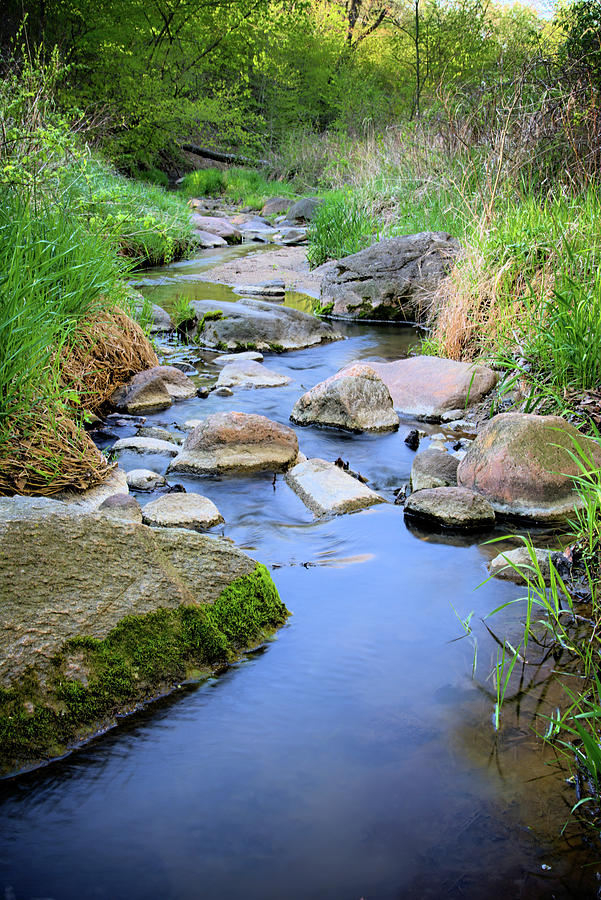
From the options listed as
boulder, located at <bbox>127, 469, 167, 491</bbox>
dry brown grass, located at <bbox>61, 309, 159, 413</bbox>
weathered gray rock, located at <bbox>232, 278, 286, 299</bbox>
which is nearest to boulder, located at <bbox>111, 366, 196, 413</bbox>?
dry brown grass, located at <bbox>61, 309, 159, 413</bbox>

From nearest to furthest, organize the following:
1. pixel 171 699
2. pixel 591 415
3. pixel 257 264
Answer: pixel 171 699 < pixel 591 415 < pixel 257 264

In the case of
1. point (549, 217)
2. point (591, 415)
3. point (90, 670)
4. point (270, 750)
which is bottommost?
point (270, 750)

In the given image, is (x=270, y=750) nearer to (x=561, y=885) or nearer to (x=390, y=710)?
(x=390, y=710)

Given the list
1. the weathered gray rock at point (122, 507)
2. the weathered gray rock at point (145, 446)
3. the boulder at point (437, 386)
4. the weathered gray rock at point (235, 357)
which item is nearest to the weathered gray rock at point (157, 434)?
the weathered gray rock at point (145, 446)

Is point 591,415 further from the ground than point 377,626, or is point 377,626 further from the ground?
point 591,415

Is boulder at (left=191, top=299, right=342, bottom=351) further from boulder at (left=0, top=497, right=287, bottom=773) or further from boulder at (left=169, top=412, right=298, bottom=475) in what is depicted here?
boulder at (left=0, top=497, right=287, bottom=773)

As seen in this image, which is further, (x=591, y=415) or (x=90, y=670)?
(x=591, y=415)

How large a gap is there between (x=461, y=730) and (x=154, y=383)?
4.50 metres

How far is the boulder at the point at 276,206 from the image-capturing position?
21938 millimetres

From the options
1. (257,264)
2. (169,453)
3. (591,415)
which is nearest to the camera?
(591,415)

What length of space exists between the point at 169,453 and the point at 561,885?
379cm

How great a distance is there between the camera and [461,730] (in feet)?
7.94

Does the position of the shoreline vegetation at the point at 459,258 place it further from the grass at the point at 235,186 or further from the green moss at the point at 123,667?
the grass at the point at 235,186

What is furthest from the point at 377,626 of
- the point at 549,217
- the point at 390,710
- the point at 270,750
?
the point at 549,217
